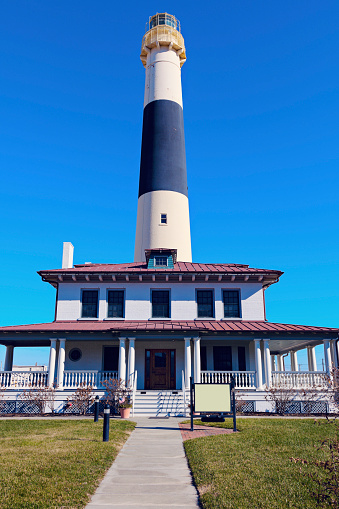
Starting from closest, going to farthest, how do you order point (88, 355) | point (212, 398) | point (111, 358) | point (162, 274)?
1. point (212, 398)
2. point (88, 355)
3. point (111, 358)
4. point (162, 274)

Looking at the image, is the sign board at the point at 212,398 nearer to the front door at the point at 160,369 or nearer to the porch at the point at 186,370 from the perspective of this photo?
the porch at the point at 186,370

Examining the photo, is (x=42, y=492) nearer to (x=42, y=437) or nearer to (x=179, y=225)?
(x=42, y=437)

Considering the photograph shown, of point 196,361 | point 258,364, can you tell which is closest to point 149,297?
point 196,361

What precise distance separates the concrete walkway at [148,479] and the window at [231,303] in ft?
43.3

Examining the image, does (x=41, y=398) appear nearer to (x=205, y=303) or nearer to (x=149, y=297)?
(x=149, y=297)

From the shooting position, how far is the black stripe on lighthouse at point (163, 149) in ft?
110

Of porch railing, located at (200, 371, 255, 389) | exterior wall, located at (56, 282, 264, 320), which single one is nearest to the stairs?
porch railing, located at (200, 371, 255, 389)

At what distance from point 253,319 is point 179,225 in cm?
1054

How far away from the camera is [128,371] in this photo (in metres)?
21.9

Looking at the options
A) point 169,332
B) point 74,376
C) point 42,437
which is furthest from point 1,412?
point 42,437

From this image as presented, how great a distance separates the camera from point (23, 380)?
2200cm

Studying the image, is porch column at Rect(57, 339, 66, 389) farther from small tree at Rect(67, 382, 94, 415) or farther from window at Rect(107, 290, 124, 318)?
window at Rect(107, 290, 124, 318)

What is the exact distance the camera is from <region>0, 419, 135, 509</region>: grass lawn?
6.54 metres

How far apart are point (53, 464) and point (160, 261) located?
1842 cm
